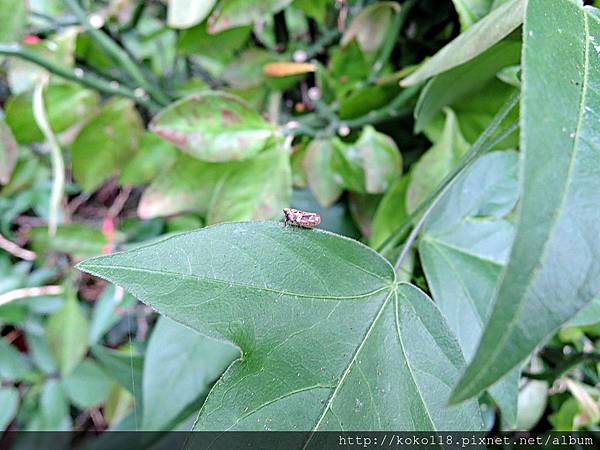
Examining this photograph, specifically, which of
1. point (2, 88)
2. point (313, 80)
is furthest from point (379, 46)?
point (2, 88)

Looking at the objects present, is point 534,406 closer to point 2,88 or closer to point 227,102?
point 227,102

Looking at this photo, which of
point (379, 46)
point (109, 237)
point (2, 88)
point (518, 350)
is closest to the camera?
point (518, 350)

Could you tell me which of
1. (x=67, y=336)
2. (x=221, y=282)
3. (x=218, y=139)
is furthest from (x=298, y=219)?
(x=67, y=336)

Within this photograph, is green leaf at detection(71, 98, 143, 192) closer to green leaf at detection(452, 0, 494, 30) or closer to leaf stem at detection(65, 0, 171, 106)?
leaf stem at detection(65, 0, 171, 106)

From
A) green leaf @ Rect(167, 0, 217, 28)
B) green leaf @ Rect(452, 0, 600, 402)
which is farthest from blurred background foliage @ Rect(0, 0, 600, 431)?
green leaf @ Rect(452, 0, 600, 402)

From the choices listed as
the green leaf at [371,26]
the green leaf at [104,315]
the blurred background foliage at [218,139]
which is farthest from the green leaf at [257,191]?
the green leaf at [104,315]

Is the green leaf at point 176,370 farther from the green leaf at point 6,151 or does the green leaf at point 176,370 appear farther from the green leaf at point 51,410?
the green leaf at point 51,410

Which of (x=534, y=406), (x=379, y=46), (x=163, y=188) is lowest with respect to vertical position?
(x=534, y=406)
